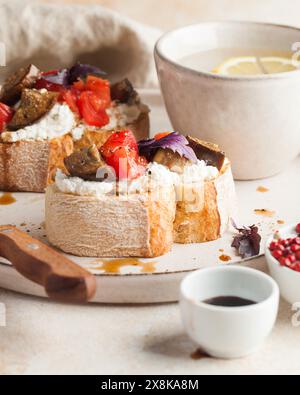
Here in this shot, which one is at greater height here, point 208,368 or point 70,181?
point 70,181

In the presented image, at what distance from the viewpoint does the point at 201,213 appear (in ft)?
12.4

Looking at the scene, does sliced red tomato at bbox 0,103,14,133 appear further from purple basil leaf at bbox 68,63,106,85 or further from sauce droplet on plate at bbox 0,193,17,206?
purple basil leaf at bbox 68,63,106,85

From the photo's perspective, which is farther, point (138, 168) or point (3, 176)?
point (3, 176)

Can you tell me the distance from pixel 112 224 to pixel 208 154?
56 cm

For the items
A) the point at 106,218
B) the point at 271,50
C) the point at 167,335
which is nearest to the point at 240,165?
the point at 271,50

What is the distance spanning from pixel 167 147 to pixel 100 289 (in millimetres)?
692

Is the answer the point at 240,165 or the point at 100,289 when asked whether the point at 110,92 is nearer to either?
the point at 240,165

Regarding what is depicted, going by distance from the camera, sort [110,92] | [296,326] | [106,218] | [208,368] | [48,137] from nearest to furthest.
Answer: [208,368] → [296,326] → [106,218] → [48,137] → [110,92]

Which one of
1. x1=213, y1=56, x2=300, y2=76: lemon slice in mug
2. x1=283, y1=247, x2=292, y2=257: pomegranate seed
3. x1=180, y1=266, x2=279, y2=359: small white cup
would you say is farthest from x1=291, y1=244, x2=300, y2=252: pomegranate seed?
x1=213, y1=56, x2=300, y2=76: lemon slice in mug

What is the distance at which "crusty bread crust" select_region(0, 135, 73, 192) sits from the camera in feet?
13.9

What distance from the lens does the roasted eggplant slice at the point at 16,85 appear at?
4.34 meters

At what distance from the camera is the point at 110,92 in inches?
180

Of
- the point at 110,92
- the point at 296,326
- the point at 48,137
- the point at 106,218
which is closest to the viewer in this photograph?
the point at 296,326

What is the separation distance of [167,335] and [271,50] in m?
1.97
